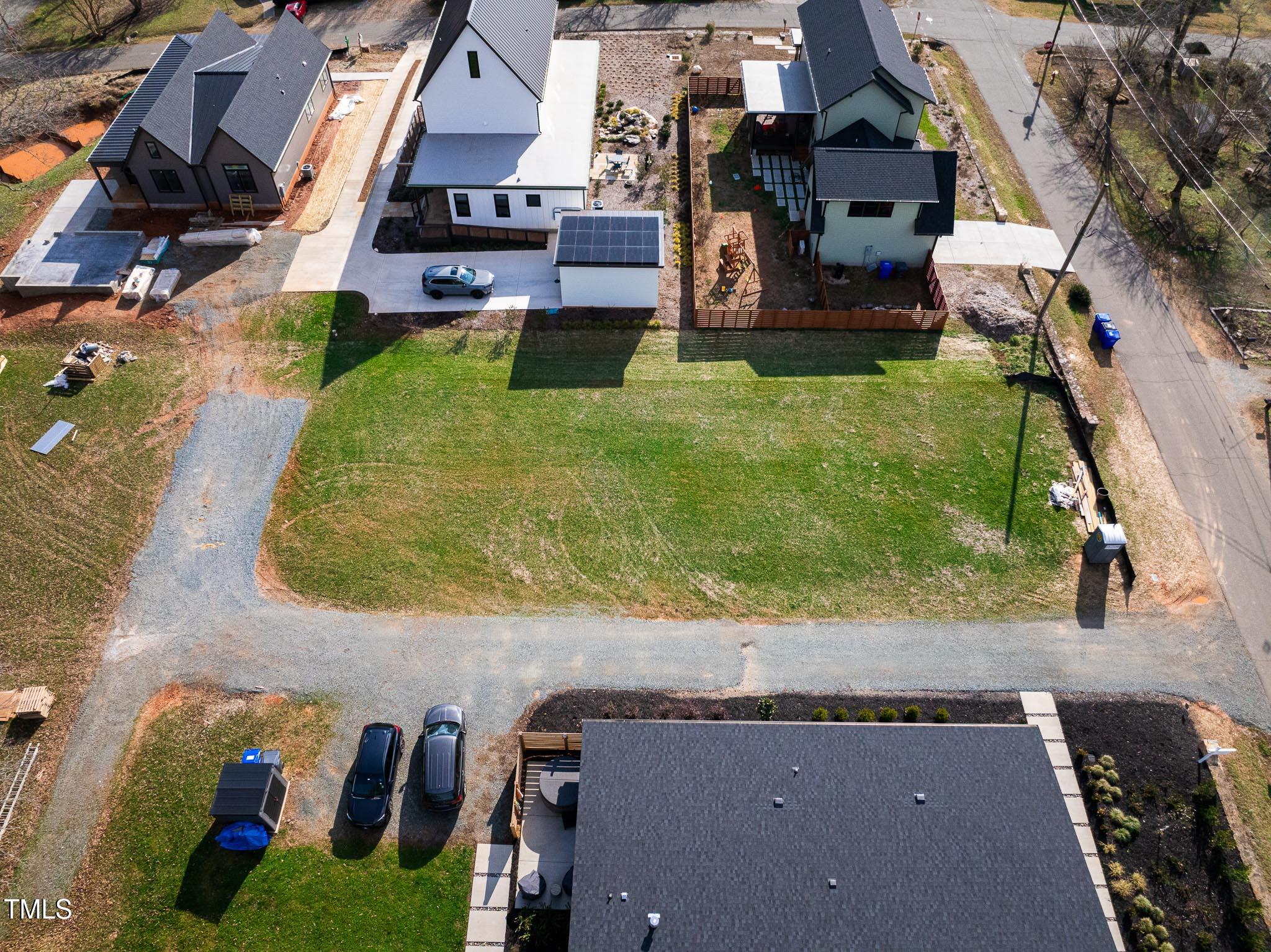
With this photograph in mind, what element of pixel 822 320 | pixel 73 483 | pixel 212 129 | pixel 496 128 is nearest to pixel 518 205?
pixel 496 128

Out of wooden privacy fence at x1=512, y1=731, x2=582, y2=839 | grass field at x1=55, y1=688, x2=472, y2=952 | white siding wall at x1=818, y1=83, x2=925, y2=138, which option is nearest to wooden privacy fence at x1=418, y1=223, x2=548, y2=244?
white siding wall at x1=818, y1=83, x2=925, y2=138

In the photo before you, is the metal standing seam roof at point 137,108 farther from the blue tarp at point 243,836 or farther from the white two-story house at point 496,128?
the blue tarp at point 243,836

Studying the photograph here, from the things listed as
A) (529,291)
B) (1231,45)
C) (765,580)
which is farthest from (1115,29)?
(765,580)

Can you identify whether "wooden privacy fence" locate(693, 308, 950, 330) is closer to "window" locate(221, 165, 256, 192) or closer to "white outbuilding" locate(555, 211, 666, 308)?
"white outbuilding" locate(555, 211, 666, 308)

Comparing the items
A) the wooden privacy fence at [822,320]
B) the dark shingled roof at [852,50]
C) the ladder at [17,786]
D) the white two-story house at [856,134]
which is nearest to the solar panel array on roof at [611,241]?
the wooden privacy fence at [822,320]

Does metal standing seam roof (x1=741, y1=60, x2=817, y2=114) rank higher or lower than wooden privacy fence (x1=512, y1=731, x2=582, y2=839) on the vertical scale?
higher

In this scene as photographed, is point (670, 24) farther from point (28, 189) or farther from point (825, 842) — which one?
point (825, 842)

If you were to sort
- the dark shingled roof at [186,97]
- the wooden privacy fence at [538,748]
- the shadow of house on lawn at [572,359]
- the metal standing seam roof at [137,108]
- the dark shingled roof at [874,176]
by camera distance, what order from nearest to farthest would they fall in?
the wooden privacy fence at [538,748] → the shadow of house on lawn at [572,359] → the dark shingled roof at [874,176] → the dark shingled roof at [186,97] → the metal standing seam roof at [137,108]
